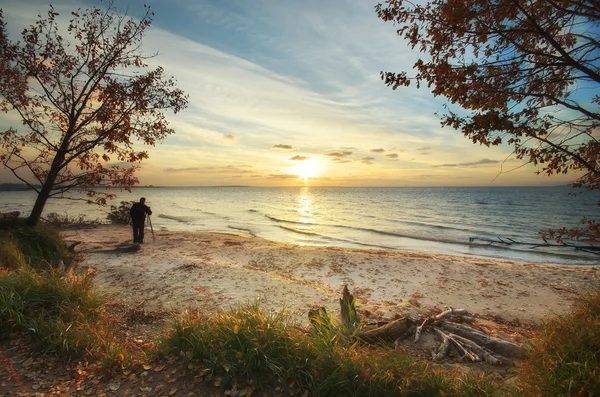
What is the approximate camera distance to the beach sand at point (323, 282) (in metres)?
8.06

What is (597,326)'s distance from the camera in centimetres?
394

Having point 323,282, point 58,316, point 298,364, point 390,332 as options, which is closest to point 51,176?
point 58,316

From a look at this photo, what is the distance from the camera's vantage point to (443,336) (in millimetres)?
5617

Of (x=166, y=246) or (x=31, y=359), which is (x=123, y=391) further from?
(x=166, y=246)

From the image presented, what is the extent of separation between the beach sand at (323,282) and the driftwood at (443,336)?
94 cm

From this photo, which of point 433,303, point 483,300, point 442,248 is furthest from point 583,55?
point 442,248

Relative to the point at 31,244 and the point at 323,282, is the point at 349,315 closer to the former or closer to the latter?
the point at 323,282

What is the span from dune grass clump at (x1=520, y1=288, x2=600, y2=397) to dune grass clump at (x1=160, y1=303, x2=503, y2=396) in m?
0.61

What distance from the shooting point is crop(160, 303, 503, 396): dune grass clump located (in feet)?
11.8

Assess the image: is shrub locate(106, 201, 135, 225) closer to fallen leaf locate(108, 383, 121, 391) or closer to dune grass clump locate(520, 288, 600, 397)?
fallen leaf locate(108, 383, 121, 391)

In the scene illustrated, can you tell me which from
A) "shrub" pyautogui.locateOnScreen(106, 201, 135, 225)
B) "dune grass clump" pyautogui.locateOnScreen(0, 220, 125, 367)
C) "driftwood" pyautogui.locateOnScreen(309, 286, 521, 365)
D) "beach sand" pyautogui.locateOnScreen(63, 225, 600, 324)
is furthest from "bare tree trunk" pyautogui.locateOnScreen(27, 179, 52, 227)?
"shrub" pyautogui.locateOnScreen(106, 201, 135, 225)

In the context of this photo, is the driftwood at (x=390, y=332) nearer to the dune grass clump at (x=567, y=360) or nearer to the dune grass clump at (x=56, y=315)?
the dune grass clump at (x=567, y=360)

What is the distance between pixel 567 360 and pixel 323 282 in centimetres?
794

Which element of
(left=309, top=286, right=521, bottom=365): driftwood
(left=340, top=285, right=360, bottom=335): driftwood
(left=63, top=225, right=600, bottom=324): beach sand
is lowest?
(left=63, top=225, right=600, bottom=324): beach sand
